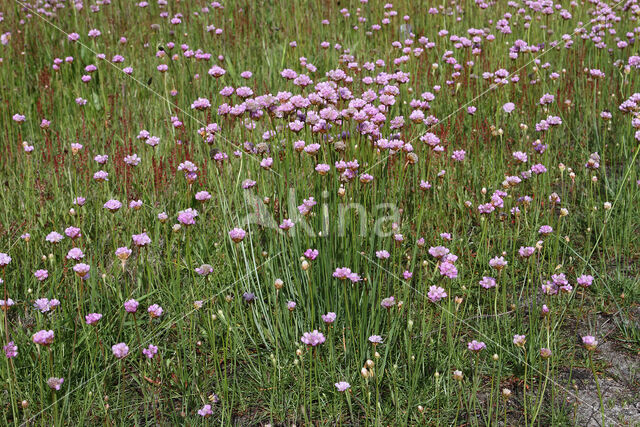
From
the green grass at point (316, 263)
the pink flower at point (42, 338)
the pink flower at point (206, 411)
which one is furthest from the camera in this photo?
the green grass at point (316, 263)

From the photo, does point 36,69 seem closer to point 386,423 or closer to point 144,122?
point 144,122

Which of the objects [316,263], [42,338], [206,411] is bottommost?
[206,411]

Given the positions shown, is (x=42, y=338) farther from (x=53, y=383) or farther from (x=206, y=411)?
(x=206, y=411)

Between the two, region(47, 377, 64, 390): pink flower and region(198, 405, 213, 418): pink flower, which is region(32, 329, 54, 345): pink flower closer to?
region(47, 377, 64, 390): pink flower

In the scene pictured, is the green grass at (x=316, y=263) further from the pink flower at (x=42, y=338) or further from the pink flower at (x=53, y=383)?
the pink flower at (x=42, y=338)

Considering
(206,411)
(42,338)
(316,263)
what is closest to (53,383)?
(42,338)

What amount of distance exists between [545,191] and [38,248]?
2.89 m

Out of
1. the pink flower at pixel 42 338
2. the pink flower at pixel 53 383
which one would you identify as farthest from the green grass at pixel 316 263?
the pink flower at pixel 42 338

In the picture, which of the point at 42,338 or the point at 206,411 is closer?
the point at 42,338

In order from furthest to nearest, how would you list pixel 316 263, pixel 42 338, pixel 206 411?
1. pixel 316 263
2. pixel 206 411
3. pixel 42 338

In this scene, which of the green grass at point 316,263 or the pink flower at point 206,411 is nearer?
the pink flower at point 206,411

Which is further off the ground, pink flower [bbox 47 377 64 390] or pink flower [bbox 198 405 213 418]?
pink flower [bbox 47 377 64 390]

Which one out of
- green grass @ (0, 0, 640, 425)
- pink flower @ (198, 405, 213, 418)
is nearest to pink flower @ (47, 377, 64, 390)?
green grass @ (0, 0, 640, 425)

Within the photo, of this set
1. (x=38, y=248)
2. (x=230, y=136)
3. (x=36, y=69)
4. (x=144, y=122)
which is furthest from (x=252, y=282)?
(x=36, y=69)
